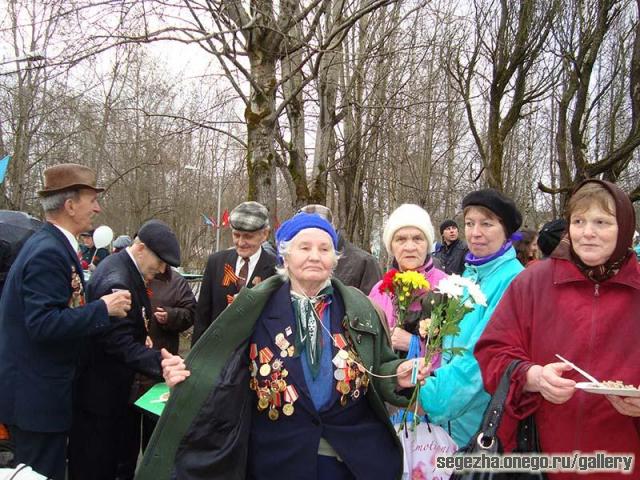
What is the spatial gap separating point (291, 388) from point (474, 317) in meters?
1.04

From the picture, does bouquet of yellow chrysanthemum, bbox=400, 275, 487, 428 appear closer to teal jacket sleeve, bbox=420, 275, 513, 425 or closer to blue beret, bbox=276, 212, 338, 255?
teal jacket sleeve, bbox=420, 275, 513, 425

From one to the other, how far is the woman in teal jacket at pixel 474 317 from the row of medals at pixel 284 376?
364mm

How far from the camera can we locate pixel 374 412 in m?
2.39

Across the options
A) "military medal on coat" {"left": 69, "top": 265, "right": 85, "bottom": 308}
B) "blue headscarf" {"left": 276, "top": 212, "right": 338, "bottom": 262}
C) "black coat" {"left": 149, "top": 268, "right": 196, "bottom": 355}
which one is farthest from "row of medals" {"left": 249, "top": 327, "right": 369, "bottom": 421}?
"black coat" {"left": 149, "top": 268, "right": 196, "bottom": 355}

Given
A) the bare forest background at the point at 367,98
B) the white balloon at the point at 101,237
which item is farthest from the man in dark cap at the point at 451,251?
the white balloon at the point at 101,237

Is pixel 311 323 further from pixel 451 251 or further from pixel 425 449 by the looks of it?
pixel 451 251

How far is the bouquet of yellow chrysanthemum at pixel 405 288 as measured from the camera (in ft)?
7.88

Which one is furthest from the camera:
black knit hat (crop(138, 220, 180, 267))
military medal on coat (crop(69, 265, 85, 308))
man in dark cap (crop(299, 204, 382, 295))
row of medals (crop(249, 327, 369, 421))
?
man in dark cap (crop(299, 204, 382, 295))

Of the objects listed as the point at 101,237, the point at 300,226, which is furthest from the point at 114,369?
the point at 101,237

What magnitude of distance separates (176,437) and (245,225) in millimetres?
2246

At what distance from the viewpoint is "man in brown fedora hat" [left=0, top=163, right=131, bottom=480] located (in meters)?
2.75

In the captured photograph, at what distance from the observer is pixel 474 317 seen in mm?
2580

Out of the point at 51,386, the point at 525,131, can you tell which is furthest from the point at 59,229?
the point at 525,131

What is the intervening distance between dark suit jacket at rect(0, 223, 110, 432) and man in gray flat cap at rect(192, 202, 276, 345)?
1368 mm
